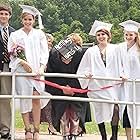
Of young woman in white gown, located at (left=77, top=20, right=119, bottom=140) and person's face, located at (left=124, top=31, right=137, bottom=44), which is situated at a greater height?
person's face, located at (left=124, top=31, right=137, bottom=44)

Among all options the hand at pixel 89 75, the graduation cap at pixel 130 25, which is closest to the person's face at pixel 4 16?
the hand at pixel 89 75

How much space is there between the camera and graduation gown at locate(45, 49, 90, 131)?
8.51 meters

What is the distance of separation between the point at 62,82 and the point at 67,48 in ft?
2.00

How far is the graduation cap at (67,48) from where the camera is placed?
27.6 feet

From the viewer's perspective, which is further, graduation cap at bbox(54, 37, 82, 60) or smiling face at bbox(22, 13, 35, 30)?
graduation cap at bbox(54, 37, 82, 60)

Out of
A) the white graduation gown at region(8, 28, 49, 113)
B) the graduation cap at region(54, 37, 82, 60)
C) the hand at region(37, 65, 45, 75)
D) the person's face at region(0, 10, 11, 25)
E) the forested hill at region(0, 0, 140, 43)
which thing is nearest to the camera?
the hand at region(37, 65, 45, 75)

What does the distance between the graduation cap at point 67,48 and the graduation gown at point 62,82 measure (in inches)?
3.6

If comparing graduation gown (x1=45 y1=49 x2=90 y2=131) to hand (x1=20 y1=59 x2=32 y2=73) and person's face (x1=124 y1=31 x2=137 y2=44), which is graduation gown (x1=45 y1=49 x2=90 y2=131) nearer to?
hand (x1=20 y1=59 x2=32 y2=73)

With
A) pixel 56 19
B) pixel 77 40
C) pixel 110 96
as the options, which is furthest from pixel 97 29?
pixel 56 19

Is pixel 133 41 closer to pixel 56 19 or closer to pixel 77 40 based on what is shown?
pixel 77 40

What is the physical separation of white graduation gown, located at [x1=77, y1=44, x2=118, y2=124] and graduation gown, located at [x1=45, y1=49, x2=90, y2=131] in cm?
29

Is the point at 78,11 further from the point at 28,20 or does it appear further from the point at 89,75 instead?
the point at 89,75

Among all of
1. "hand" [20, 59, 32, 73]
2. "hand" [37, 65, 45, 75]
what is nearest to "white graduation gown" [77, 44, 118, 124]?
"hand" [37, 65, 45, 75]

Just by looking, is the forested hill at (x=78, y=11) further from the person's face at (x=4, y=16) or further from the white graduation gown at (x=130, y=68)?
the white graduation gown at (x=130, y=68)
